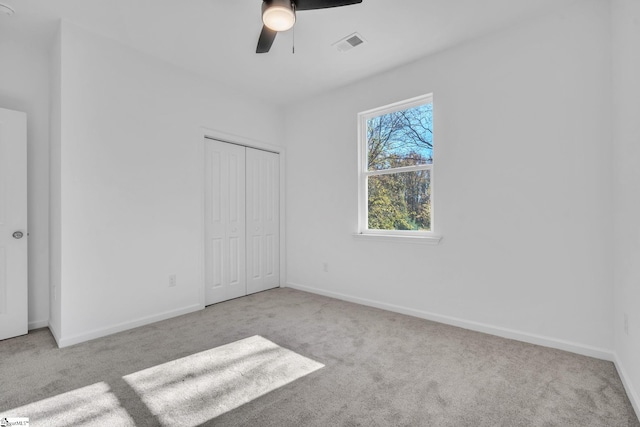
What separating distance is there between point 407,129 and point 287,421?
2949 millimetres

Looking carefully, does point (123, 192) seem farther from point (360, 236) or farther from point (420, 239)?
point (420, 239)

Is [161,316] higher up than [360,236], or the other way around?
[360,236]

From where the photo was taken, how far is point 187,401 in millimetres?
1766

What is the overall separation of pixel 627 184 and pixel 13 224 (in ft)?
15.4

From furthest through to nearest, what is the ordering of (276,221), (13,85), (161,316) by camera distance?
(276,221) < (161,316) < (13,85)

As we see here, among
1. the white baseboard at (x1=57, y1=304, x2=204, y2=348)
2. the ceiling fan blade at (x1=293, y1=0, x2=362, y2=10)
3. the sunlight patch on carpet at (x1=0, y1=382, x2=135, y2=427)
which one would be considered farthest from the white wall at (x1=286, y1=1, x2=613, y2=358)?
the sunlight patch on carpet at (x1=0, y1=382, x2=135, y2=427)

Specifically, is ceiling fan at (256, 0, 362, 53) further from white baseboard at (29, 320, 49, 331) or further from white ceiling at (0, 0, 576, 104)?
white baseboard at (29, 320, 49, 331)

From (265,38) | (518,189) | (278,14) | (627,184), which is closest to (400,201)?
(518,189)

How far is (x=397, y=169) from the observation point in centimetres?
343

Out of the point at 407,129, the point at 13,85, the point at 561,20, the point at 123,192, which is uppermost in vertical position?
the point at 561,20

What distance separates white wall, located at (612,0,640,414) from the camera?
5.72 ft

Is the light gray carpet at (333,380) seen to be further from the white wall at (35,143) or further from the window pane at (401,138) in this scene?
the window pane at (401,138)

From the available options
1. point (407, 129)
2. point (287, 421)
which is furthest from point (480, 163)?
point (287, 421)

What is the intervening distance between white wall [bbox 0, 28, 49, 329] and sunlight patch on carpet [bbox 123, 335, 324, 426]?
66.2 inches
